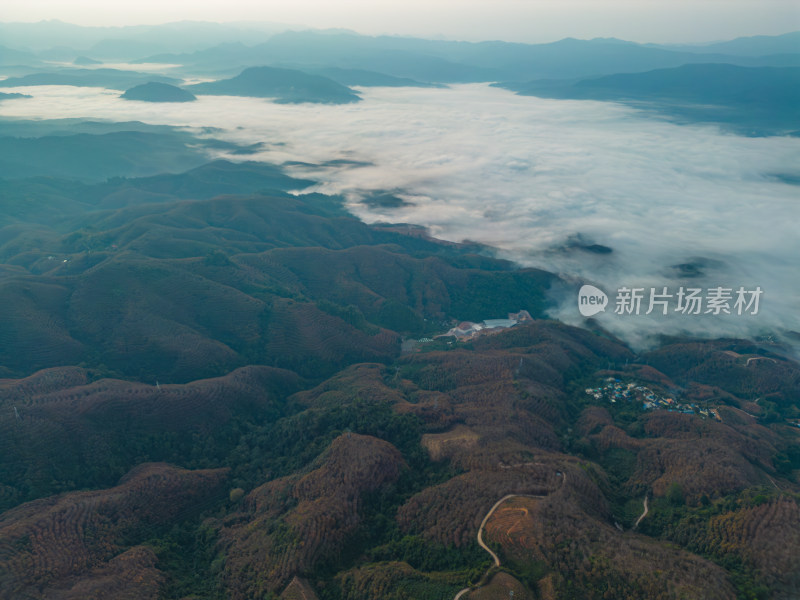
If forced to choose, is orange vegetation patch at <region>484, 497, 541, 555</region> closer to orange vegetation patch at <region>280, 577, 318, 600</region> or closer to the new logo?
orange vegetation patch at <region>280, 577, 318, 600</region>

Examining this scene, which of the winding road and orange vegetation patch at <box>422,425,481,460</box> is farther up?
the winding road

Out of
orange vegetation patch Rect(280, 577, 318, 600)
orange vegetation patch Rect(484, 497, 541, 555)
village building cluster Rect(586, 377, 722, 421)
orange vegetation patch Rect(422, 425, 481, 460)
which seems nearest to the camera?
orange vegetation patch Rect(280, 577, 318, 600)

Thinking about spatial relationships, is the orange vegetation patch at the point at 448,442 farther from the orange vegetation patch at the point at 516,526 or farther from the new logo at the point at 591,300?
the new logo at the point at 591,300

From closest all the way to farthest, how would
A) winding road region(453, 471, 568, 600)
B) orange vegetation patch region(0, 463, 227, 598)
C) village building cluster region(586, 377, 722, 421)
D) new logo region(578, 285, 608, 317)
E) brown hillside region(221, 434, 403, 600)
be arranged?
1. winding road region(453, 471, 568, 600)
2. orange vegetation patch region(0, 463, 227, 598)
3. brown hillside region(221, 434, 403, 600)
4. village building cluster region(586, 377, 722, 421)
5. new logo region(578, 285, 608, 317)

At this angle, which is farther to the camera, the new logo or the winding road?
the new logo

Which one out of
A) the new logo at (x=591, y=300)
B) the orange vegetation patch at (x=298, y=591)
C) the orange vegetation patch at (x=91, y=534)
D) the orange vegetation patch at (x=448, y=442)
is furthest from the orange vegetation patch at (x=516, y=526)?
the new logo at (x=591, y=300)

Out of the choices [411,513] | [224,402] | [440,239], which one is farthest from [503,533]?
[440,239]

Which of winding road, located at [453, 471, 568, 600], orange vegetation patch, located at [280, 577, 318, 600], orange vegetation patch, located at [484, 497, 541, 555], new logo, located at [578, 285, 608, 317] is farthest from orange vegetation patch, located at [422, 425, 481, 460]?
new logo, located at [578, 285, 608, 317]

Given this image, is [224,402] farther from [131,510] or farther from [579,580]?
[579,580]

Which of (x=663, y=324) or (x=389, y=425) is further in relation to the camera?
(x=663, y=324)
